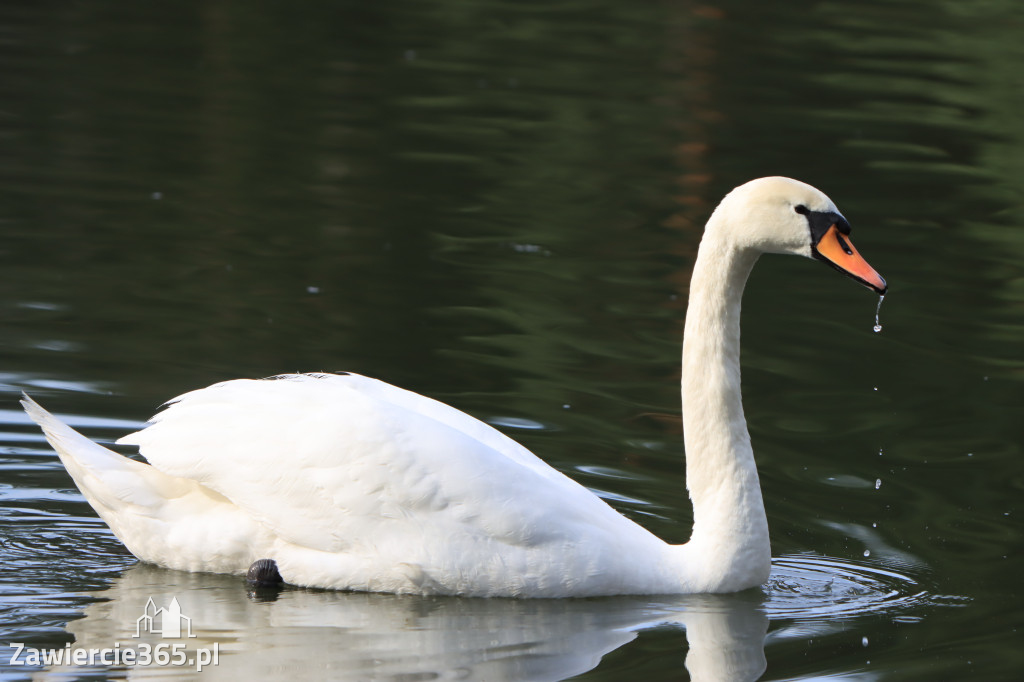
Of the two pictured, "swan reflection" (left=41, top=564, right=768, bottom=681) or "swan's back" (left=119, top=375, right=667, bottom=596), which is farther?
"swan's back" (left=119, top=375, right=667, bottom=596)

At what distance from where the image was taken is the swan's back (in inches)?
246

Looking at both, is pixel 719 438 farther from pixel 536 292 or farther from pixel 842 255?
pixel 536 292

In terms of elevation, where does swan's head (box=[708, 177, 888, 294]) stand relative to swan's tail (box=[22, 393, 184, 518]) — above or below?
above

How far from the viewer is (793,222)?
254 inches

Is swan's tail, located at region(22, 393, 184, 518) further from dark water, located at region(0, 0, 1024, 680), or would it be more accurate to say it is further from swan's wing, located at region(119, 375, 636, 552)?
dark water, located at region(0, 0, 1024, 680)

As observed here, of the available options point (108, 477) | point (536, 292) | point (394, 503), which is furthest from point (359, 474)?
point (536, 292)

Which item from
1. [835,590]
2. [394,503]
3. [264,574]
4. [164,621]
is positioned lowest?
[835,590]

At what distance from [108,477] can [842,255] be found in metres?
3.00

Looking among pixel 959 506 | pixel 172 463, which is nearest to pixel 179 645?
pixel 172 463

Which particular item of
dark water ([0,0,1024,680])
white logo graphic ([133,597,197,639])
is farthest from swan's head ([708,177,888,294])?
white logo graphic ([133,597,197,639])

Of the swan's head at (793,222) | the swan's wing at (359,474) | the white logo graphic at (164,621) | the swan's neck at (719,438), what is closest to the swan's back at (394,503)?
the swan's wing at (359,474)

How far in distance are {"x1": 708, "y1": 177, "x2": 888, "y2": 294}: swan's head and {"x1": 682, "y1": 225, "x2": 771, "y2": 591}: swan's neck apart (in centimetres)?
11

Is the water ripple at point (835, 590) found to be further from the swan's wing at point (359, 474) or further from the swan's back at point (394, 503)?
the swan's wing at point (359, 474)

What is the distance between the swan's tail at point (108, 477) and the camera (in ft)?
21.4
